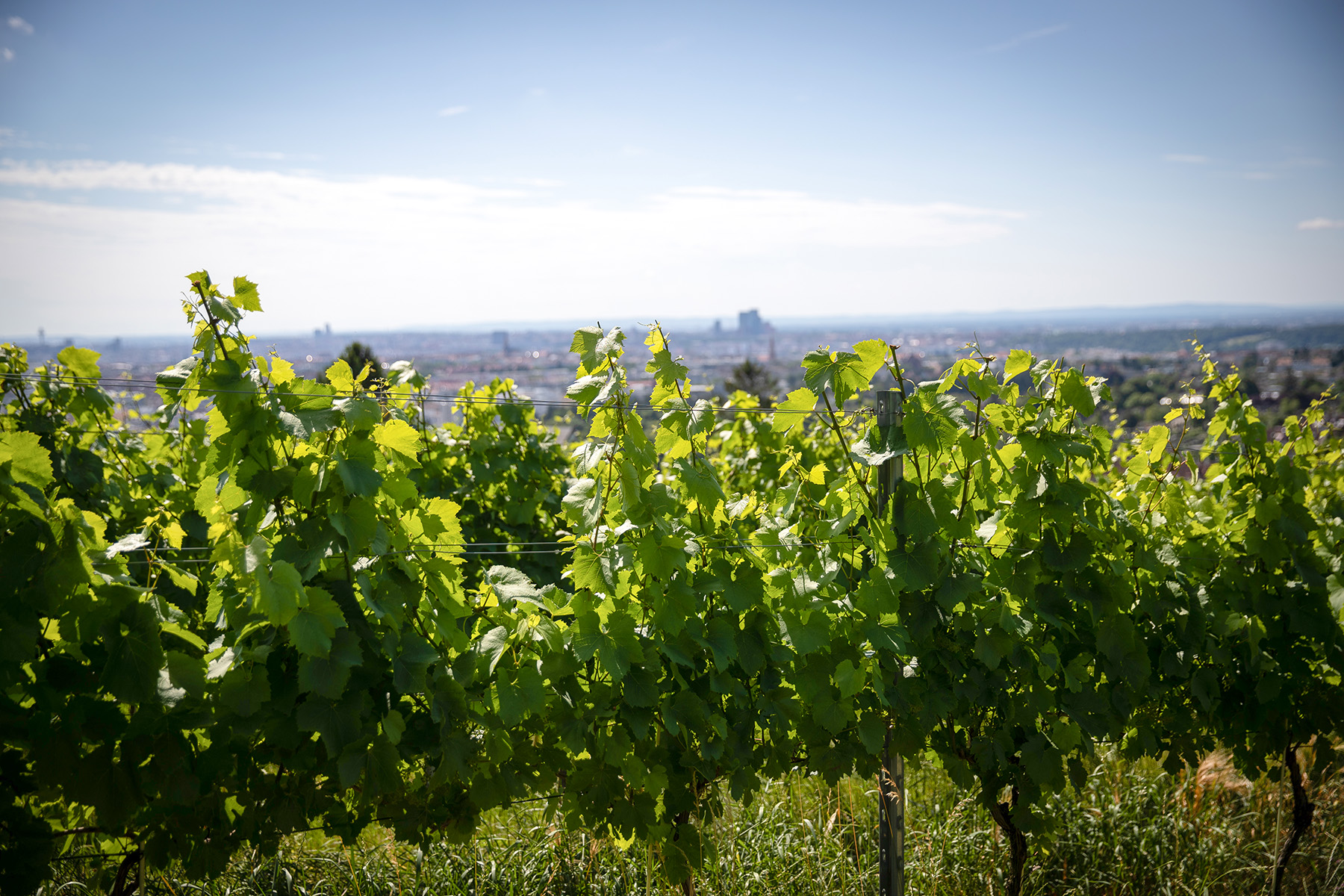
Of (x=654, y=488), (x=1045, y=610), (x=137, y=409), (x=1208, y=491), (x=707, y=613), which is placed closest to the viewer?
(x=654, y=488)

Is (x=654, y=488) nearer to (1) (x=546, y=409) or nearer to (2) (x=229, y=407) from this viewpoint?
(2) (x=229, y=407)

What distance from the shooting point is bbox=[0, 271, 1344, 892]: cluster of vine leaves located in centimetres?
163

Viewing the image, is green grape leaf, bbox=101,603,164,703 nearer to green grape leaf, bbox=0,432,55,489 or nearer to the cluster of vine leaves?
the cluster of vine leaves

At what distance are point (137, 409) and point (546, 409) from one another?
8.46ft

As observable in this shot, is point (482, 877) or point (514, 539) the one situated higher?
point (514, 539)

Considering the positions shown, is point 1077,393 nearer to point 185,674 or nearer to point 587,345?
point 587,345

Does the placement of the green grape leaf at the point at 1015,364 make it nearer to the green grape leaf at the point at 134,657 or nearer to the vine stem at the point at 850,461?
the vine stem at the point at 850,461

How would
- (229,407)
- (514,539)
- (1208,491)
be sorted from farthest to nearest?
1. (514,539)
2. (1208,491)
3. (229,407)

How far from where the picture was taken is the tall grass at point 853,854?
2.65m

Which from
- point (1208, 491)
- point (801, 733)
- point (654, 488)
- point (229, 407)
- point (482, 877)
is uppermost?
point (229, 407)

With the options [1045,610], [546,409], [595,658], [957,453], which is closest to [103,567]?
[595,658]

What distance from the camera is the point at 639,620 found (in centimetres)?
196

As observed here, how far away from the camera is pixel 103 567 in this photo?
170 cm

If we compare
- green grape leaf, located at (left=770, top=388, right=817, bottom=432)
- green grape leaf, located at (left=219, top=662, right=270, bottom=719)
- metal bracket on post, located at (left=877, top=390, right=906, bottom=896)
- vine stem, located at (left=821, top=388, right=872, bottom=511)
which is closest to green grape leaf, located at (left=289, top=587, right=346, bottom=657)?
green grape leaf, located at (left=219, top=662, right=270, bottom=719)
